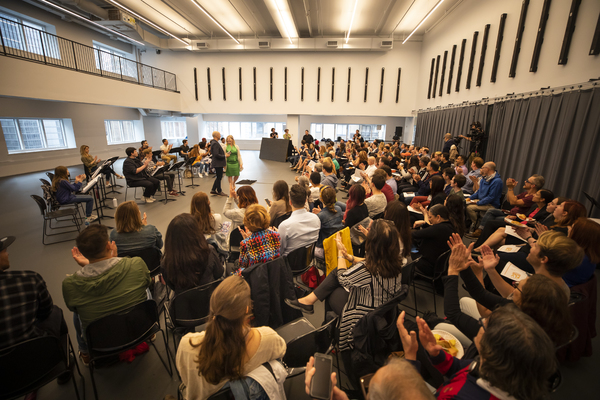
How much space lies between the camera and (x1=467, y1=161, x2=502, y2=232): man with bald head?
483 cm

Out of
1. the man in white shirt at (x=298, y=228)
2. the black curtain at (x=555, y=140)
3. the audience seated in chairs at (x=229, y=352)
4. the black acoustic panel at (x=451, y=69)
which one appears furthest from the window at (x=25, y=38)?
the black acoustic panel at (x=451, y=69)

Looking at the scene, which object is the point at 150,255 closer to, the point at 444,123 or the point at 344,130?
the point at 444,123

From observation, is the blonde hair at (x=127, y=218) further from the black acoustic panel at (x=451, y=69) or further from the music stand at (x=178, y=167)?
the black acoustic panel at (x=451, y=69)

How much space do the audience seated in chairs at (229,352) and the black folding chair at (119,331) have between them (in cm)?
91

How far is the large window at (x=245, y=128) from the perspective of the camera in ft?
63.4

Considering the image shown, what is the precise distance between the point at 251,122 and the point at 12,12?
11793 mm

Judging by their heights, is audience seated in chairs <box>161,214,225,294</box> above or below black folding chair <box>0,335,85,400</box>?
above

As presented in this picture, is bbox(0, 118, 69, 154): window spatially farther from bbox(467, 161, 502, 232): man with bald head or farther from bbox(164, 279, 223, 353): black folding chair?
bbox(467, 161, 502, 232): man with bald head

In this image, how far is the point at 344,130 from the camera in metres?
19.3

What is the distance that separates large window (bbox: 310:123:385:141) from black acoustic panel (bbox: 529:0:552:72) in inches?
485

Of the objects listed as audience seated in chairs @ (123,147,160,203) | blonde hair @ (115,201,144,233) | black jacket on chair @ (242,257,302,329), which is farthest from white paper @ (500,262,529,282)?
audience seated in chairs @ (123,147,160,203)

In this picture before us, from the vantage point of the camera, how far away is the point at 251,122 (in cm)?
1920

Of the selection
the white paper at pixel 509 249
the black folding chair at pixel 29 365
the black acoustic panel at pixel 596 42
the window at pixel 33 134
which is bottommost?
the black folding chair at pixel 29 365

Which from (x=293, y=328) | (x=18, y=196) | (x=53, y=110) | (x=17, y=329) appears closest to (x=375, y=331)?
(x=293, y=328)
